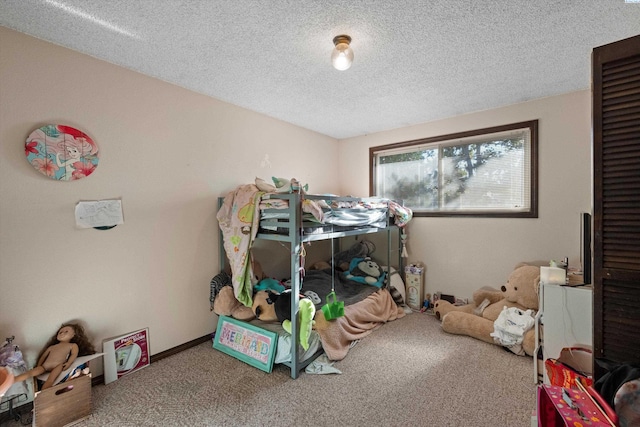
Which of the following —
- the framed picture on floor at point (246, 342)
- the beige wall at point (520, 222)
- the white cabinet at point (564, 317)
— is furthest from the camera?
the beige wall at point (520, 222)

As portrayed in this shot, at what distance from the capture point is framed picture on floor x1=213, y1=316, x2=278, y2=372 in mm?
2068

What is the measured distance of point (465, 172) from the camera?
10.2 ft

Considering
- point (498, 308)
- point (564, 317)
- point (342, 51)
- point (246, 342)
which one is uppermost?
point (342, 51)

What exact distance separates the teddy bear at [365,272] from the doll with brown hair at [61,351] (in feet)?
7.77

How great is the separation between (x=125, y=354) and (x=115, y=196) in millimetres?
1136

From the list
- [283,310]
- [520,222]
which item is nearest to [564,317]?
[520,222]

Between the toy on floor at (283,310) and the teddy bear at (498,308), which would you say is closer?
the toy on floor at (283,310)

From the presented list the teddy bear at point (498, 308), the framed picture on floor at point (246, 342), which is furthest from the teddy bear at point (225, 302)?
the teddy bear at point (498, 308)

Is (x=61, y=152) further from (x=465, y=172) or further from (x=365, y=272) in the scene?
(x=465, y=172)

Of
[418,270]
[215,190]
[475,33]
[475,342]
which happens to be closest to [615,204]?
[475,33]

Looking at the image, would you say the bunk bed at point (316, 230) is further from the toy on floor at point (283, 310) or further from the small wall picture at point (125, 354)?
the small wall picture at point (125, 354)

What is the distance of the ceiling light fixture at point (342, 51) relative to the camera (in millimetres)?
1650

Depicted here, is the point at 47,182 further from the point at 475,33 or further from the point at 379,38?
the point at 475,33

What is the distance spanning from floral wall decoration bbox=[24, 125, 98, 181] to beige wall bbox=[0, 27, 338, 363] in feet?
0.16
